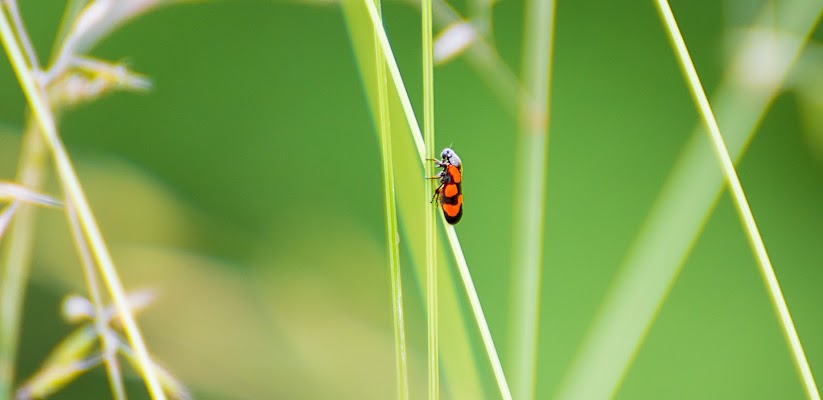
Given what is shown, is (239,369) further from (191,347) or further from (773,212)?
(773,212)

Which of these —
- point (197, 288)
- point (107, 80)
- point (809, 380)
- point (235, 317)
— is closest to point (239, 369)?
point (235, 317)

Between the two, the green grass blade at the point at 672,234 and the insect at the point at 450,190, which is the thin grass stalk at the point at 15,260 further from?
the green grass blade at the point at 672,234

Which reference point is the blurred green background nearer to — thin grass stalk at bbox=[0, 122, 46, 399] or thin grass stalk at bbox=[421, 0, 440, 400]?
thin grass stalk at bbox=[0, 122, 46, 399]

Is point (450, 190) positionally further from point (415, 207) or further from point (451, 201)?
point (415, 207)

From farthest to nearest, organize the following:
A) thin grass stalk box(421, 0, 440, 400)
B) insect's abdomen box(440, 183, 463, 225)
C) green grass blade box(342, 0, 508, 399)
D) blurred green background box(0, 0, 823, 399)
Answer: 1. blurred green background box(0, 0, 823, 399)
2. insect's abdomen box(440, 183, 463, 225)
3. green grass blade box(342, 0, 508, 399)
4. thin grass stalk box(421, 0, 440, 400)

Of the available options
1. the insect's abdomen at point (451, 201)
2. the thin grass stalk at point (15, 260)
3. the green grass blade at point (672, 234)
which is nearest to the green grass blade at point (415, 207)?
the insect's abdomen at point (451, 201)

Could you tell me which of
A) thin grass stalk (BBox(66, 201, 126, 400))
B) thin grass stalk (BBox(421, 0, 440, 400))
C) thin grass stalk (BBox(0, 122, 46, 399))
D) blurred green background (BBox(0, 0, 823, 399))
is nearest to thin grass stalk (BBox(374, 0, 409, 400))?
thin grass stalk (BBox(421, 0, 440, 400))
